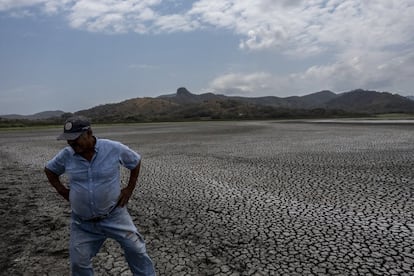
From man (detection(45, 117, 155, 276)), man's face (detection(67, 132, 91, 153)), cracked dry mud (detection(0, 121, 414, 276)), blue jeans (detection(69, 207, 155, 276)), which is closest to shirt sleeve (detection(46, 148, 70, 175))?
man (detection(45, 117, 155, 276))

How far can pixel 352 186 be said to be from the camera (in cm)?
952

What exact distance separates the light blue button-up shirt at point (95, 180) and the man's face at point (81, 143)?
92 millimetres

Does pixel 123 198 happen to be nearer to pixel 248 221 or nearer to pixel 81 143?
pixel 81 143

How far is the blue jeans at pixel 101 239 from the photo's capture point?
350 cm

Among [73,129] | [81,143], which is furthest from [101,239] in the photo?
[73,129]

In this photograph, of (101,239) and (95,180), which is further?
(101,239)

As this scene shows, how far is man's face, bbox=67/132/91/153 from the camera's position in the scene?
3.39 metres

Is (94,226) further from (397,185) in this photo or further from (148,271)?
(397,185)

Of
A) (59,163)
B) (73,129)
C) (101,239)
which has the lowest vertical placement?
(101,239)

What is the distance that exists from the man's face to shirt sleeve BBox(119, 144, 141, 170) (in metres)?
0.34

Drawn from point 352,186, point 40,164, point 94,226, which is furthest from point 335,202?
point 40,164

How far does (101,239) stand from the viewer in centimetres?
364

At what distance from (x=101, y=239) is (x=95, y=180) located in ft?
2.14

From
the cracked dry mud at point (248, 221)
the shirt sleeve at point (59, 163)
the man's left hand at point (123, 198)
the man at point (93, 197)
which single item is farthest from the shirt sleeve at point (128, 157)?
the cracked dry mud at point (248, 221)
